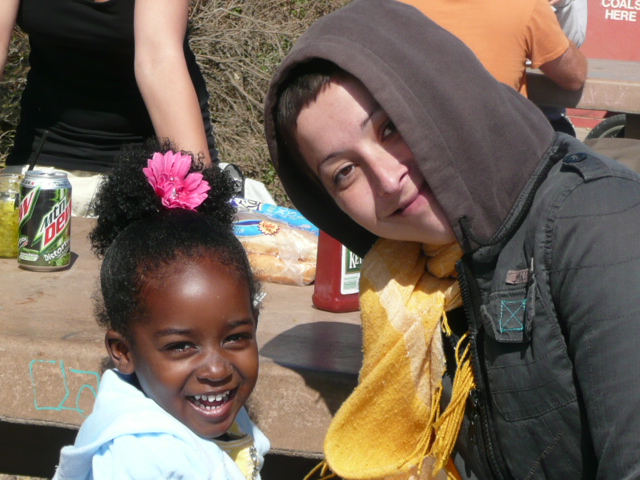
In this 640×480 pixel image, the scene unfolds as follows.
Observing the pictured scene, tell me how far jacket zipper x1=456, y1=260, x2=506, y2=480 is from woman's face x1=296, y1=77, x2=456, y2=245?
97 millimetres

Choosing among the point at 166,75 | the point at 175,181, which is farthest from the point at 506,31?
the point at 175,181

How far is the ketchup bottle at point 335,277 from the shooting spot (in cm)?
238

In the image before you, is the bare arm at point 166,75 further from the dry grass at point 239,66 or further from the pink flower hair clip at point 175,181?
the dry grass at point 239,66

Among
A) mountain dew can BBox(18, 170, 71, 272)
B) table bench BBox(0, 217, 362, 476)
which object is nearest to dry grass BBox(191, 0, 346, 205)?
mountain dew can BBox(18, 170, 71, 272)

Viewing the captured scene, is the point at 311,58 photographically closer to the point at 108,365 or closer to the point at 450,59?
the point at 450,59

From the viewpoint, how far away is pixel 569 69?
3240 mm

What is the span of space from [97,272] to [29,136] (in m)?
0.75

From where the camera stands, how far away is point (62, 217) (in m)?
2.53

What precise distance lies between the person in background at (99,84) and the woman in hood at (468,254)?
0.68 metres

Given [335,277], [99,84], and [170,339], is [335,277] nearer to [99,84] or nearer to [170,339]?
[170,339]

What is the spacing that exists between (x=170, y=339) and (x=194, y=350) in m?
0.06

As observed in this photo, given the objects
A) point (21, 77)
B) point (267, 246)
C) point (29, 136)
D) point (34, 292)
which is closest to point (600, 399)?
point (267, 246)

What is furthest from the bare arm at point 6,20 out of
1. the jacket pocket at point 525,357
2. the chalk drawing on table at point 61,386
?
the jacket pocket at point 525,357

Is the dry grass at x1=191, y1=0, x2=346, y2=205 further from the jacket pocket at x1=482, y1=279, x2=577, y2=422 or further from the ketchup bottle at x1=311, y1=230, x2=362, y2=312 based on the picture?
the jacket pocket at x1=482, y1=279, x2=577, y2=422
